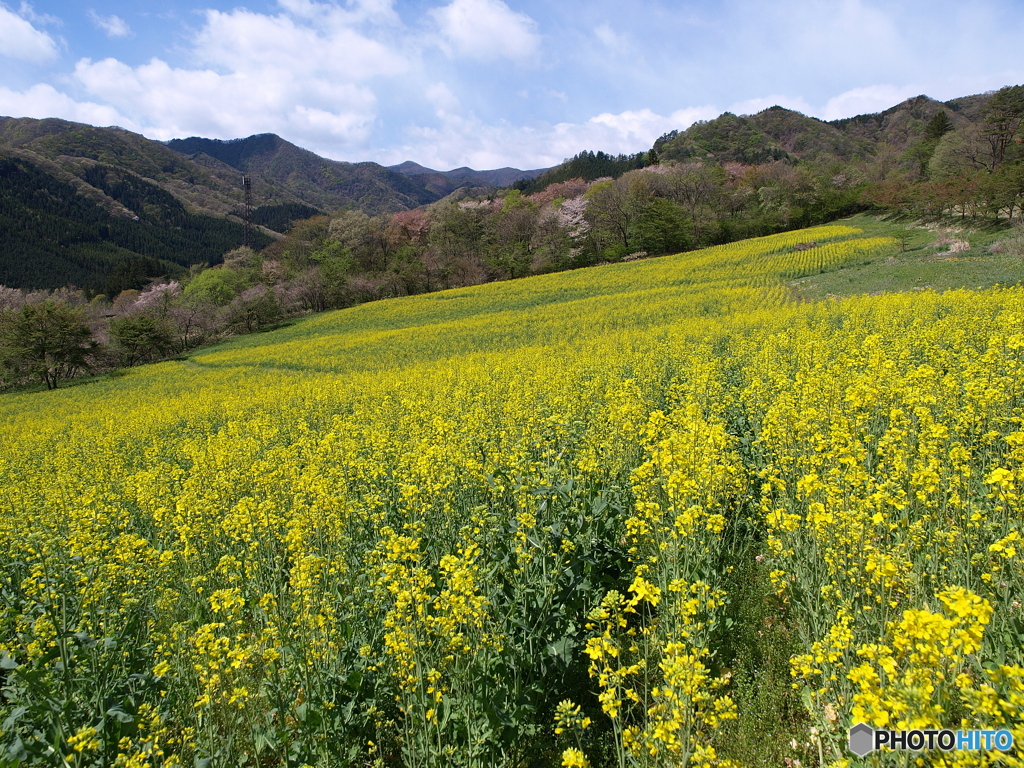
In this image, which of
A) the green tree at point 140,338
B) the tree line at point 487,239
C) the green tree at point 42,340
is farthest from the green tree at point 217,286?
the green tree at point 42,340

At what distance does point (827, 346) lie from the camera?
10594 millimetres

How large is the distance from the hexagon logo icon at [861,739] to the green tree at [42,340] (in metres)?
53.7

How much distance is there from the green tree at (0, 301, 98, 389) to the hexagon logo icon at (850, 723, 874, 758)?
5372 centimetres

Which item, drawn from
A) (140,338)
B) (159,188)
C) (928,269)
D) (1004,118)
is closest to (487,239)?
(140,338)

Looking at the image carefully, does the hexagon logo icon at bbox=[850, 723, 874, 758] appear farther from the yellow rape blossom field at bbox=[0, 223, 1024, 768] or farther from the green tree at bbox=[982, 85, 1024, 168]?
the green tree at bbox=[982, 85, 1024, 168]

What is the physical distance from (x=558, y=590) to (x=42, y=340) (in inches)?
2047

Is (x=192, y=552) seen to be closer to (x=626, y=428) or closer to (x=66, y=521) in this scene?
(x=66, y=521)

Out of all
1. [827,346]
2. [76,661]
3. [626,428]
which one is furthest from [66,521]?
[827,346]

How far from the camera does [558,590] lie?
387cm

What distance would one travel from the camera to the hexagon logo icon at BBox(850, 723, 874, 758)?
2354mm

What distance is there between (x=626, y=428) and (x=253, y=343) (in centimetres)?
4844

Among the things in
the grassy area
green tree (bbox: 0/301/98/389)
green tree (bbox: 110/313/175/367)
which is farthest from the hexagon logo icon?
green tree (bbox: 110/313/175/367)

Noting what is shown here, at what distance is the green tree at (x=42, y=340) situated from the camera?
38.2 meters
